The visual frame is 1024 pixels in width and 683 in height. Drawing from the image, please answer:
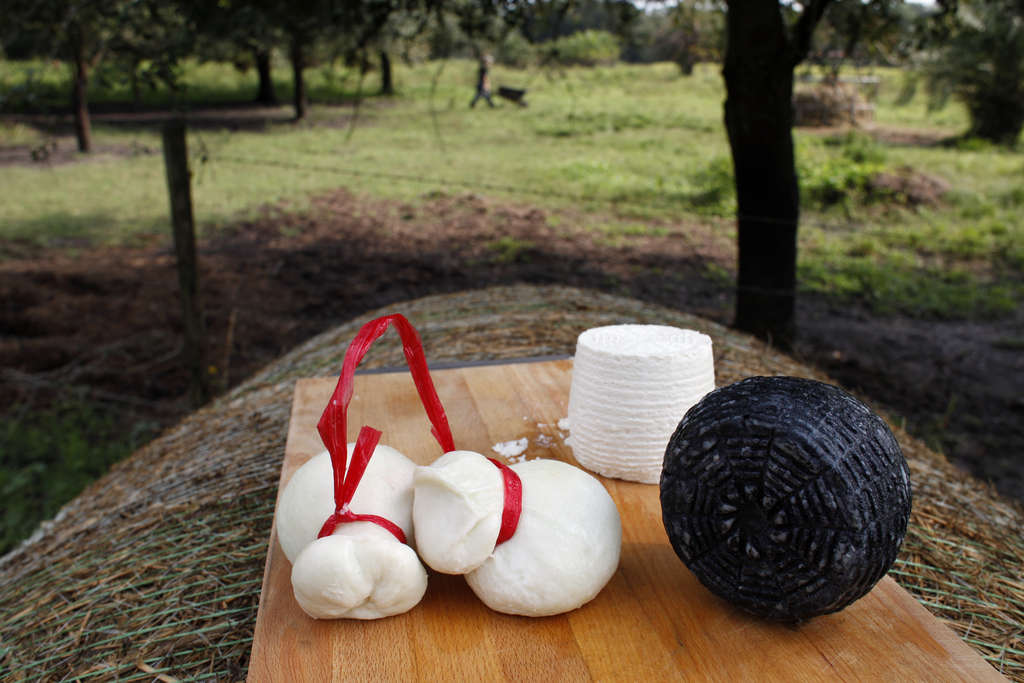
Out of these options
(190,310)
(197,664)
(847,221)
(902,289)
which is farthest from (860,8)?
(197,664)

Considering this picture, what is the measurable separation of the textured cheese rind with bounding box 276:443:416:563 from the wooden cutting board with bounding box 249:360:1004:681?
0.42 feet

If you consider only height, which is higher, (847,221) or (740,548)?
(740,548)

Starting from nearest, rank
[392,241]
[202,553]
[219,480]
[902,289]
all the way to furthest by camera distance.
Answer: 1. [202,553]
2. [219,480]
3. [902,289]
4. [392,241]

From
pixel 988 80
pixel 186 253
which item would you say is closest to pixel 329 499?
pixel 186 253

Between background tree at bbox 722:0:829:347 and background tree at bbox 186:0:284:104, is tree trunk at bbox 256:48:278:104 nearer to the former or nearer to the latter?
background tree at bbox 186:0:284:104

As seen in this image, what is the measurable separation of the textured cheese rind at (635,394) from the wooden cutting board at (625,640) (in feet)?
0.89

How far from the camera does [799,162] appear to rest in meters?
11.1

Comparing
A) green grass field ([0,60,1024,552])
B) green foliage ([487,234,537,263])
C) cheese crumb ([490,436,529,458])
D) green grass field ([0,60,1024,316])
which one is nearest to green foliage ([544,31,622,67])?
green grass field ([0,60,1024,316])

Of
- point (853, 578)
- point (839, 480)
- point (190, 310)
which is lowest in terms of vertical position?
point (190, 310)

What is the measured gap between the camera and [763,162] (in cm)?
504

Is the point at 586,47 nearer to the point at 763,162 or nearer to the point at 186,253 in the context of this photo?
the point at 763,162

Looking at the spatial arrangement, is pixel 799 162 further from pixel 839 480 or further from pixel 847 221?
pixel 839 480

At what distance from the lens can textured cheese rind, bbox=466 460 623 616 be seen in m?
1.38

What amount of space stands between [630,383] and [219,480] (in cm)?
143
